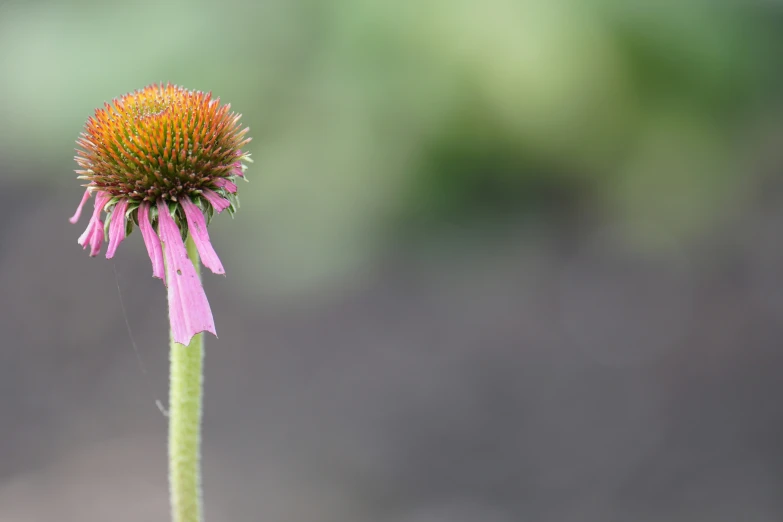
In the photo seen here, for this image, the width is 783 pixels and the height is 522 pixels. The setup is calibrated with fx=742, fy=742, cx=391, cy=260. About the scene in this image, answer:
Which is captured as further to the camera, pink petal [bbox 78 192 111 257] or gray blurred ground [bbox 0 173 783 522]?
gray blurred ground [bbox 0 173 783 522]

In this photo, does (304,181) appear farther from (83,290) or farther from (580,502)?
(580,502)

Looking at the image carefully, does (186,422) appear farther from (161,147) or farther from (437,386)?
(437,386)

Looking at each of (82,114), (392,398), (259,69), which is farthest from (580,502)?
(82,114)

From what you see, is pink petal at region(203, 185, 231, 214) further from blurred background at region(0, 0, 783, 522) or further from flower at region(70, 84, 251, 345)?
blurred background at region(0, 0, 783, 522)

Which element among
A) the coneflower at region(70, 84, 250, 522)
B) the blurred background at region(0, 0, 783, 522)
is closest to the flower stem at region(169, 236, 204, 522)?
the coneflower at region(70, 84, 250, 522)

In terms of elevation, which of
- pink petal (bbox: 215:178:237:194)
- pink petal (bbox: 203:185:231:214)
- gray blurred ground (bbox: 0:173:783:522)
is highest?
pink petal (bbox: 215:178:237:194)

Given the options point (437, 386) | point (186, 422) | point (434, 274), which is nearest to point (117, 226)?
point (186, 422)
